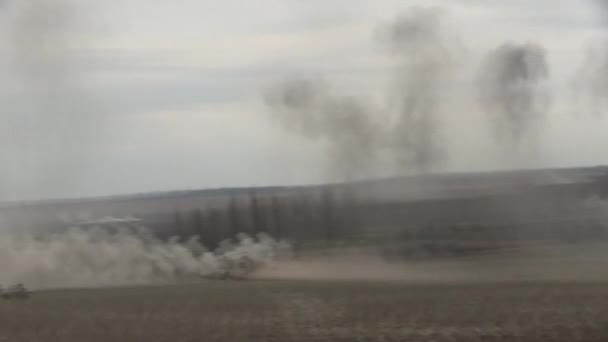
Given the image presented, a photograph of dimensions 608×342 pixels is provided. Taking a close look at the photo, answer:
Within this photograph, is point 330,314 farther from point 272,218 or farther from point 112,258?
point 272,218

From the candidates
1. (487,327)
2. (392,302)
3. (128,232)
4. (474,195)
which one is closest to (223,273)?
(128,232)

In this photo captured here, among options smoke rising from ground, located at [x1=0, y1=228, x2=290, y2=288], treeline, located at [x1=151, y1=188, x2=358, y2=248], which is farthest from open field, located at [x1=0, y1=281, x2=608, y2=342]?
treeline, located at [x1=151, y1=188, x2=358, y2=248]

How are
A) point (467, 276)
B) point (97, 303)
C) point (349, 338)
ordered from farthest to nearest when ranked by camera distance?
point (467, 276) < point (97, 303) < point (349, 338)

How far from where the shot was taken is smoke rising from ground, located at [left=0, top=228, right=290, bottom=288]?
99.8 meters

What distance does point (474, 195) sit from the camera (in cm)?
11388

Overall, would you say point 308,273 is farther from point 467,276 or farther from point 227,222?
point 227,222

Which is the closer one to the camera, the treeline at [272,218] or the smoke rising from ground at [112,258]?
the smoke rising from ground at [112,258]

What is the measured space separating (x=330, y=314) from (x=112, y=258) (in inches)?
2059

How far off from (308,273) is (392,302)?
29.4 m

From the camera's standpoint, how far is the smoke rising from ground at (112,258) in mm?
99750

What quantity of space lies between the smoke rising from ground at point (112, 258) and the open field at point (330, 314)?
2123cm

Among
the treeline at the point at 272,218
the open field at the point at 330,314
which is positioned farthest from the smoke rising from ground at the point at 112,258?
the open field at the point at 330,314

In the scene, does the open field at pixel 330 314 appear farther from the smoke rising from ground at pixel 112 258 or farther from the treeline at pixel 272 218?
the treeline at pixel 272 218

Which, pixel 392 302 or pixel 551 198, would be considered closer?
pixel 392 302
